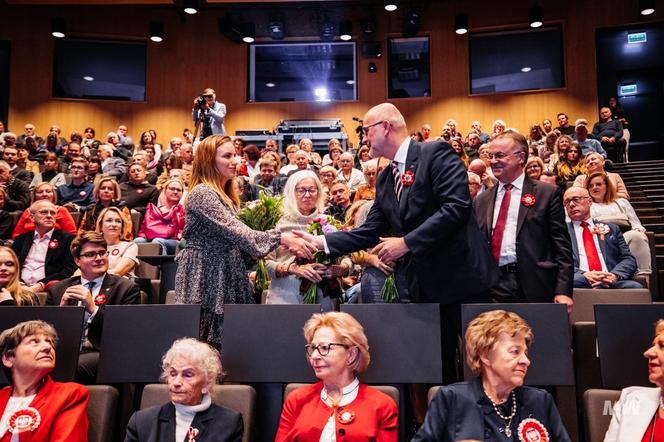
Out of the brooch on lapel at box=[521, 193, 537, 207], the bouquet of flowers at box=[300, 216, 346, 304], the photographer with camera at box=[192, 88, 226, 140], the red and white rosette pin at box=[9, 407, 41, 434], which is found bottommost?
the red and white rosette pin at box=[9, 407, 41, 434]

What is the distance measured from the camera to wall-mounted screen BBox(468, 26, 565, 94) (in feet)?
37.9

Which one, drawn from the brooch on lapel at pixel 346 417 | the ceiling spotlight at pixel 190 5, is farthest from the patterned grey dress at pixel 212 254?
the ceiling spotlight at pixel 190 5

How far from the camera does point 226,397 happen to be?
2326mm

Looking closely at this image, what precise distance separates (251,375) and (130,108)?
10.8 m

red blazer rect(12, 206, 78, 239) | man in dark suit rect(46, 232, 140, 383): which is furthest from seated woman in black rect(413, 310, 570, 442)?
red blazer rect(12, 206, 78, 239)

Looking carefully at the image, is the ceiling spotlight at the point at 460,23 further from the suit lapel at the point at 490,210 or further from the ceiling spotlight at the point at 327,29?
the suit lapel at the point at 490,210

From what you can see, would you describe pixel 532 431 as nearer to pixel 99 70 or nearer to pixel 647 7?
pixel 647 7

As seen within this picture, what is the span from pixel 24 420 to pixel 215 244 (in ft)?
3.26

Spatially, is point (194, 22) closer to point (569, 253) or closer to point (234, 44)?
point (234, 44)

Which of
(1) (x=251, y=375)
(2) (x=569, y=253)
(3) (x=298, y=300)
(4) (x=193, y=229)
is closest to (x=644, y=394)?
(2) (x=569, y=253)

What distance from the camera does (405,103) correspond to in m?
12.0

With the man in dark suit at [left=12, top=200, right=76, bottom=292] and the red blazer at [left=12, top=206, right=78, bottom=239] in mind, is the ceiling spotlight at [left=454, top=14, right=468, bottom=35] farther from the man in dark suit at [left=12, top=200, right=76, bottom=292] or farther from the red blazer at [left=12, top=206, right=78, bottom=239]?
the man in dark suit at [left=12, top=200, right=76, bottom=292]

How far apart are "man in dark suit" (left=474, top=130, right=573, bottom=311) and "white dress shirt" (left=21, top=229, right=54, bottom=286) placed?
10.5ft

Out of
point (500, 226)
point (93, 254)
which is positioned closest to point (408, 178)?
point (500, 226)
